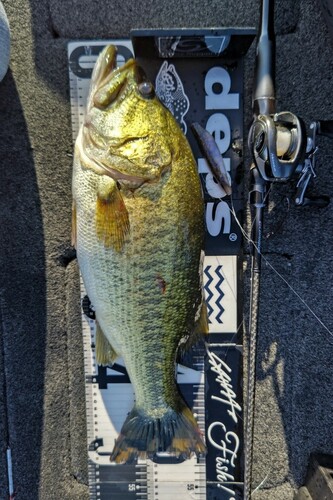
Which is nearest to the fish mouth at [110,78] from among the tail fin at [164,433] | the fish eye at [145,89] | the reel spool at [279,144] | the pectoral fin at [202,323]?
the fish eye at [145,89]

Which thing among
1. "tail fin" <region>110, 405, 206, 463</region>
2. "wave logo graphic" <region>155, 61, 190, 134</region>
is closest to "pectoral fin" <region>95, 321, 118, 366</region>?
"tail fin" <region>110, 405, 206, 463</region>

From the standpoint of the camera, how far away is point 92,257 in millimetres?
1201

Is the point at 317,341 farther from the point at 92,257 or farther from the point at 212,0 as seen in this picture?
the point at 212,0

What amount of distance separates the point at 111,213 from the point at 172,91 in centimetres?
70

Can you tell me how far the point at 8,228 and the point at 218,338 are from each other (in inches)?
39.4

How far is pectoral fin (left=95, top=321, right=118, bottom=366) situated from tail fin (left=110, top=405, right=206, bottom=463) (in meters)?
0.21

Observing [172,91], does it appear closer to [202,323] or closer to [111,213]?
[111,213]

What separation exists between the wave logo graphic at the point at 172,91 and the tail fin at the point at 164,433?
1.09m

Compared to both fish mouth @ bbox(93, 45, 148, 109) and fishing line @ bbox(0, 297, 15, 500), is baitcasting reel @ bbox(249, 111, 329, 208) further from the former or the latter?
fishing line @ bbox(0, 297, 15, 500)

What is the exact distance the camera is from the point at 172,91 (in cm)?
157

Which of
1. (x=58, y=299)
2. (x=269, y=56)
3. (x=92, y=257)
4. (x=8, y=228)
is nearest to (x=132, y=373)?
(x=92, y=257)

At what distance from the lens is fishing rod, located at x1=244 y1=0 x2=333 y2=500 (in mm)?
1227

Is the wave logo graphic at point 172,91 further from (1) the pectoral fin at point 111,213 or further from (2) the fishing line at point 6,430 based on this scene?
(2) the fishing line at point 6,430

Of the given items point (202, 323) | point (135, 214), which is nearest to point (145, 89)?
point (135, 214)
